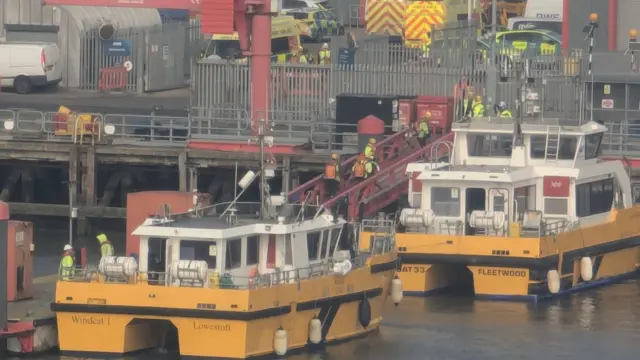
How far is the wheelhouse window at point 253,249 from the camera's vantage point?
33.3 metres

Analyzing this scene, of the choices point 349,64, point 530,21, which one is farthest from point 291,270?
point 530,21

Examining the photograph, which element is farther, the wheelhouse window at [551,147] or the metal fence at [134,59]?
the metal fence at [134,59]

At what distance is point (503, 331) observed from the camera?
3659 centimetres

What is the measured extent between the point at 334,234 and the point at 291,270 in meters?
1.75

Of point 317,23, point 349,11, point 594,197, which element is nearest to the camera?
point 594,197

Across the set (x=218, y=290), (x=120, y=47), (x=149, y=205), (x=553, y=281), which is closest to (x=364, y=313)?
(x=218, y=290)

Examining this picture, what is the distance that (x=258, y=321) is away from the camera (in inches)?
1277

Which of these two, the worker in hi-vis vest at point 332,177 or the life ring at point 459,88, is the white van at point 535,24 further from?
the worker in hi-vis vest at point 332,177

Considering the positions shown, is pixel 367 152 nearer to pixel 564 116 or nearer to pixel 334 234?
pixel 564 116

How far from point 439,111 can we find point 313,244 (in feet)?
42.4

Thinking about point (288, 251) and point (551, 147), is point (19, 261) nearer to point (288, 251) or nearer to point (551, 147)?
point (288, 251)

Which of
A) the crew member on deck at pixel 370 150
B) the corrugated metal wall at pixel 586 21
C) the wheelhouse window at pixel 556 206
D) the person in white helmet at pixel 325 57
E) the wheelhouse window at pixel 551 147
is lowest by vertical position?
the wheelhouse window at pixel 556 206

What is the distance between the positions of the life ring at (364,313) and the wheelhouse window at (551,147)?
7650mm

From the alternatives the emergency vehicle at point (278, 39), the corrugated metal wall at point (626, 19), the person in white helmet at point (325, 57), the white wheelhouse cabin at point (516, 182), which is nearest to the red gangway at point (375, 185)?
the white wheelhouse cabin at point (516, 182)
